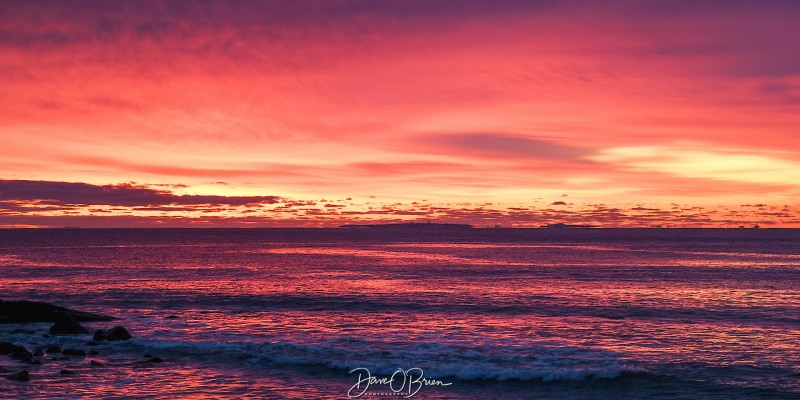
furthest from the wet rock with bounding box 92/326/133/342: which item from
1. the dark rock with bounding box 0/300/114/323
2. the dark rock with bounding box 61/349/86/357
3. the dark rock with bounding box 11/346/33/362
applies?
the dark rock with bounding box 0/300/114/323

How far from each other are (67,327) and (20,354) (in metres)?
7.72

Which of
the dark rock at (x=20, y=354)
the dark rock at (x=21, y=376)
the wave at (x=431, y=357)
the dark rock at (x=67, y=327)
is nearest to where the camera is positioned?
the dark rock at (x=21, y=376)

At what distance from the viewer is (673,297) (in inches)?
2223

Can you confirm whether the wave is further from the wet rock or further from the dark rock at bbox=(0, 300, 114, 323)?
the dark rock at bbox=(0, 300, 114, 323)

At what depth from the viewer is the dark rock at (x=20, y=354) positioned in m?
30.9

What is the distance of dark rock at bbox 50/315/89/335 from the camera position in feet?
127

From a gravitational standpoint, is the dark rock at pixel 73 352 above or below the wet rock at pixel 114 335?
below

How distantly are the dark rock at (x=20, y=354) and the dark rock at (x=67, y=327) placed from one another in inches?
241

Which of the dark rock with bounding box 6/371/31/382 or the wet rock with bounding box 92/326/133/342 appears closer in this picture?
the dark rock with bounding box 6/371/31/382

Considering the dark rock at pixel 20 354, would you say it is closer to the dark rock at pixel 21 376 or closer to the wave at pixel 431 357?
the dark rock at pixel 21 376

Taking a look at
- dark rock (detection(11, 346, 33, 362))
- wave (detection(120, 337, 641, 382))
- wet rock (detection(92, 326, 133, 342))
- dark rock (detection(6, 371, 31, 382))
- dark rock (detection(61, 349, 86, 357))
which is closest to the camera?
dark rock (detection(6, 371, 31, 382))

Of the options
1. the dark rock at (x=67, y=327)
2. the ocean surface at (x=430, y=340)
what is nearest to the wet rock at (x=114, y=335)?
the ocean surface at (x=430, y=340)

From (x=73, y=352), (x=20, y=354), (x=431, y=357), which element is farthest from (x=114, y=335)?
(x=431, y=357)

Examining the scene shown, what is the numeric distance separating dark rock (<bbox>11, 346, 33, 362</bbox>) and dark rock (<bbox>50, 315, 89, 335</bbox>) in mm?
6128
